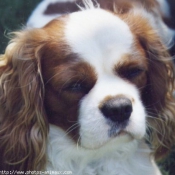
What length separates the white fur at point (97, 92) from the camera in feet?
11.0

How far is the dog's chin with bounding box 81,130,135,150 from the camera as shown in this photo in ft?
11.1

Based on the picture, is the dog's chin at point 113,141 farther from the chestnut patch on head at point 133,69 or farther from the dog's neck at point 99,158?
the chestnut patch on head at point 133,69

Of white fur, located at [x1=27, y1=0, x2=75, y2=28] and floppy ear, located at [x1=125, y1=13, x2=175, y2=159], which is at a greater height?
floppy ear, located at [x1=125, y1=13, x2=175, y2=159]

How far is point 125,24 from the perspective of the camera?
11.6 feet

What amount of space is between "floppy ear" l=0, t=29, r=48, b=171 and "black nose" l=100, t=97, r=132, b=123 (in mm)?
388

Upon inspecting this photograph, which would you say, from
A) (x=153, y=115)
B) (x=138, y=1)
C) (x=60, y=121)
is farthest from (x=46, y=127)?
(x=138, y=1)

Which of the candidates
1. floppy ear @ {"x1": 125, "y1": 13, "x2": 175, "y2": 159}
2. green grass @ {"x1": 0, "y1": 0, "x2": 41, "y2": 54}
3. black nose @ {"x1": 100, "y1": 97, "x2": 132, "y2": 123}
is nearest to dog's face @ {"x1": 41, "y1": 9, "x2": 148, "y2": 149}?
black nose @ {"x1": 100, "y1": 97, "x2": 132, "y2": 123}

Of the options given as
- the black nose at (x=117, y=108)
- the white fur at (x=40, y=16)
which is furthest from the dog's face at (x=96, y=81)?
the white fur at (x=40, y=16)

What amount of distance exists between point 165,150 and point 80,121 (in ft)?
2.62

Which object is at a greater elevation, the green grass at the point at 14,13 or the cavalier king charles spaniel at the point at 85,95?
the cavalier king charles spaniel at the point at 85,95

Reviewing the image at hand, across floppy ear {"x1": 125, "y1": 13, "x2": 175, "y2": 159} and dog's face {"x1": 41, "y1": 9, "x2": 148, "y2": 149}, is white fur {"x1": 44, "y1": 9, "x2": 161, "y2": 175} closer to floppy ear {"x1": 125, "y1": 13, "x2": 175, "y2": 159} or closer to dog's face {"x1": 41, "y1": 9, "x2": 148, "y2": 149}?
dog's face {"x1": 41, "y1": 9, "x2": 148, "y2": 149}

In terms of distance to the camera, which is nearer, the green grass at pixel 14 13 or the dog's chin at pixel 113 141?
the dog's chin at pixel 113 141

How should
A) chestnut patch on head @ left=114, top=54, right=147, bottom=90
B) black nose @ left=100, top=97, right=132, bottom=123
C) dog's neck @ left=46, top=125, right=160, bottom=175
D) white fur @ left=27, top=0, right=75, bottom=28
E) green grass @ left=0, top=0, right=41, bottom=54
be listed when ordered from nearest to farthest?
black nose @ left=100, top=97, right=132, bottom=123
chestnut patch on head @ left=114, top=54, right=147, bottom=90
dog's neck @ left=46, top=125, right=160, bottom=175
white fur @ left=27, top=0, right=75, bottom=28
green grass @ left=0, top=0, right=41, bottom=54

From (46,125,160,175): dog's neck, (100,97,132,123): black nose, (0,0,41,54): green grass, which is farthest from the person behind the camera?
(0,0,41,54): green grass
